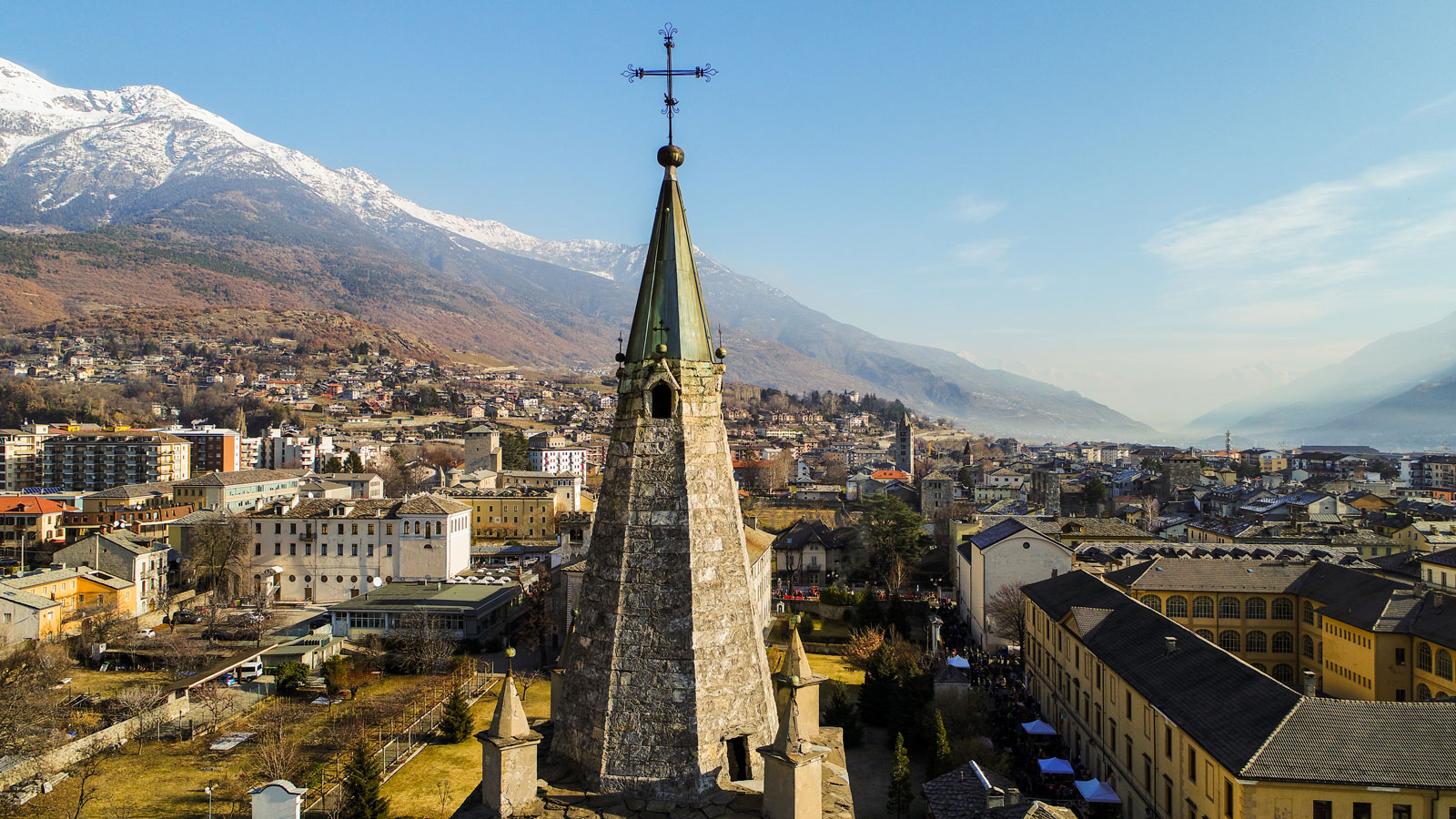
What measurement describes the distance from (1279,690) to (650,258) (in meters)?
21.3

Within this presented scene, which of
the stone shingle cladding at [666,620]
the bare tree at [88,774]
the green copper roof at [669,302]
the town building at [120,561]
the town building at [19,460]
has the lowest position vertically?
the bare tree at [88,774]

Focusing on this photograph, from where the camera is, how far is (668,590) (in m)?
7.15

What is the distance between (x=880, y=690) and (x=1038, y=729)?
257 inches

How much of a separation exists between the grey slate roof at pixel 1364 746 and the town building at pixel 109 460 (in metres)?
104

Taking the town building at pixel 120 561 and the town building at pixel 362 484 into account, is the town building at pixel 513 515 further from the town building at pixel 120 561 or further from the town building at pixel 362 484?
the town building at pixel 120 561

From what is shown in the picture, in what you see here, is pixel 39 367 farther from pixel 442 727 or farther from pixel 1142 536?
pixel 1142 536

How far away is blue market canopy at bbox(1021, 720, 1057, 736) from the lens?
103 ft

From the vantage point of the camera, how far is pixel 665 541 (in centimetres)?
726

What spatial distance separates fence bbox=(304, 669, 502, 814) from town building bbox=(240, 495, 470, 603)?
19.6 m

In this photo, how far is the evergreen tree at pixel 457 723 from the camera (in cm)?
3362

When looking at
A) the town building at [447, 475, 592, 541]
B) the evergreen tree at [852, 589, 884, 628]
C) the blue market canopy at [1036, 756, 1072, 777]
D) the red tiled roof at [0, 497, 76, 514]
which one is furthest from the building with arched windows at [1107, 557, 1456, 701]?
the red tiled roof at [0, 497, 76, 514]

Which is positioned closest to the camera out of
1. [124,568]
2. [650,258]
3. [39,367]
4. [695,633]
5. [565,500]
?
[695,633]

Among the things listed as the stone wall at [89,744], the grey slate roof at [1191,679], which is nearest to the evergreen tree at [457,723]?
the stone wall at [89,744]

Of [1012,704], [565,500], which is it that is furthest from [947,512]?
[1012,704]
